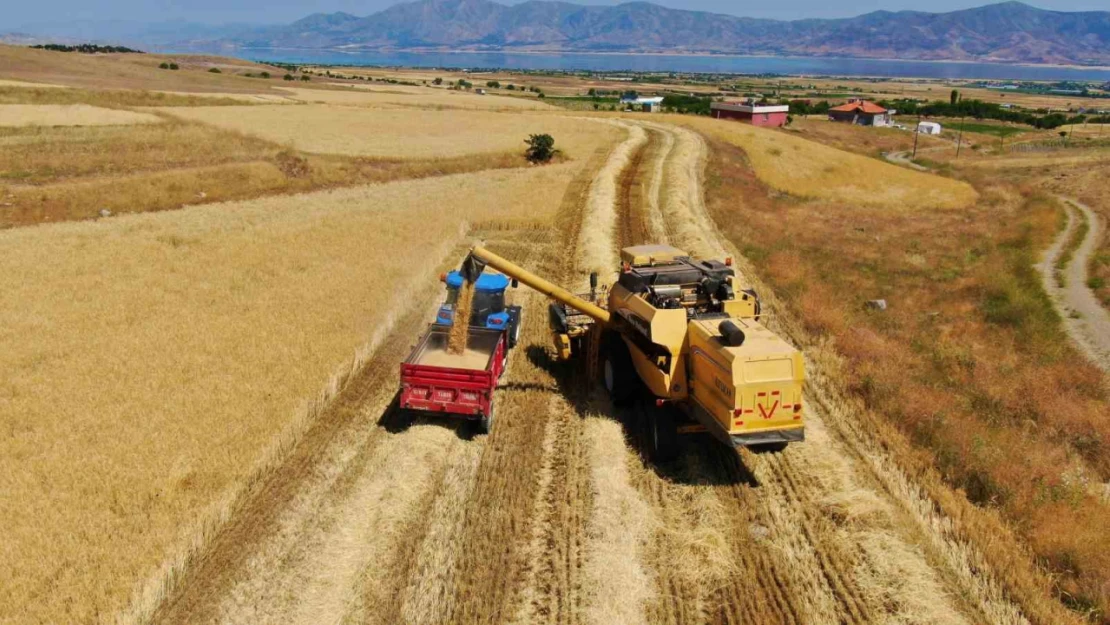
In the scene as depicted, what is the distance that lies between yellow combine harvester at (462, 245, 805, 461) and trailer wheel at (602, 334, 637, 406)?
18 mm

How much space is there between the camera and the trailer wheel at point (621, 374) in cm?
1255

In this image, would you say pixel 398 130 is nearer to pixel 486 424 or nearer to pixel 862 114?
pixel 486 424

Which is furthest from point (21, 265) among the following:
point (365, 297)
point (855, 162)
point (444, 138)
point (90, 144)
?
point (855, 162)

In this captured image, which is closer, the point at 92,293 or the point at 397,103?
the point at 92,293

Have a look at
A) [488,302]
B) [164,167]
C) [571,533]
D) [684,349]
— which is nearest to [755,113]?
[164,167]

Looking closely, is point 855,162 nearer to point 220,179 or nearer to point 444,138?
point 444,138

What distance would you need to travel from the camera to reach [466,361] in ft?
44.8

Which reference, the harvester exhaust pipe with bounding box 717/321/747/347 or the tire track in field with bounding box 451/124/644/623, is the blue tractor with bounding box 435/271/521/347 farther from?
the harvester exhaust pipe with bounding box 717/321/747/347

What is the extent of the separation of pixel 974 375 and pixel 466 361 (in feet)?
36.6

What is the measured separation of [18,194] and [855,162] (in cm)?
5342

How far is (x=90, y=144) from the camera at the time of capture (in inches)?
1575

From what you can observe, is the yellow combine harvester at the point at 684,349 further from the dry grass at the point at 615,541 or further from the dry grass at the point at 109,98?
the dry grass at the point at 109,98

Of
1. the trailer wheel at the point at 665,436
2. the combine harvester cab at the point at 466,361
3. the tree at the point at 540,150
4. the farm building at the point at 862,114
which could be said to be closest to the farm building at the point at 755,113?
the farm building at the point at 862,114

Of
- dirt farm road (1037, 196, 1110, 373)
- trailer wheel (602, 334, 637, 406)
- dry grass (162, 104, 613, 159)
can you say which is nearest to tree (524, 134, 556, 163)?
dry grass (162, 104, 613, 159)
